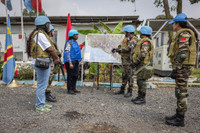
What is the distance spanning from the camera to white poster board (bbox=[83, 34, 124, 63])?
591 centimetres

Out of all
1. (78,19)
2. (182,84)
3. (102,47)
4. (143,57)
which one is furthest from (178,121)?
(78,19)

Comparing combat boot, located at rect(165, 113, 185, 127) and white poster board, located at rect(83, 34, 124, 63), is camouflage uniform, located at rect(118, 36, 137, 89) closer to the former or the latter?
white poster board, located at rect(83, 34, 124, 63)

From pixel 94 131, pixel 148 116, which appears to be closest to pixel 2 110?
pixel 94 131

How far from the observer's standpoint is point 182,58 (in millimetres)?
2908

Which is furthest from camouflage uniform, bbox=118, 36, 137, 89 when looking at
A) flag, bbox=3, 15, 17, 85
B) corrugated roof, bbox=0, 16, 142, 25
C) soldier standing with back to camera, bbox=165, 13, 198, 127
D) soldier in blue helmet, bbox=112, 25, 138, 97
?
corrugated roof, bbox=0, 16, 142, 25

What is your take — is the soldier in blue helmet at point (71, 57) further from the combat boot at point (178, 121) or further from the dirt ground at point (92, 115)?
the combat boot at point (178, 121)

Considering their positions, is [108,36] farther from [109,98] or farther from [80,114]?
[80,114]

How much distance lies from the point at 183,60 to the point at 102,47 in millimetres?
3448

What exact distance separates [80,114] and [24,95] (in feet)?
8.54

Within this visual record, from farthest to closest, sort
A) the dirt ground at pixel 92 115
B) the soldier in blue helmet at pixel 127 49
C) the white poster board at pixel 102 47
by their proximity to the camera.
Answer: the white poster board at pixel 102 47, the soldier in blue helmet at pixel 127 49, the dirt ground at pixel 92 115

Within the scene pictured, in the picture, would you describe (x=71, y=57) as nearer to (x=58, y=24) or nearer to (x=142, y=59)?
(x=142, y=59)

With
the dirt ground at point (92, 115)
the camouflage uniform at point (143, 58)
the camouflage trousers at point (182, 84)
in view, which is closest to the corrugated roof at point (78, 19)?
the camouflage uniform at point (143, 58)

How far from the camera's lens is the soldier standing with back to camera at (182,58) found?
2946 mm

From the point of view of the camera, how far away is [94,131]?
278 centimetres
